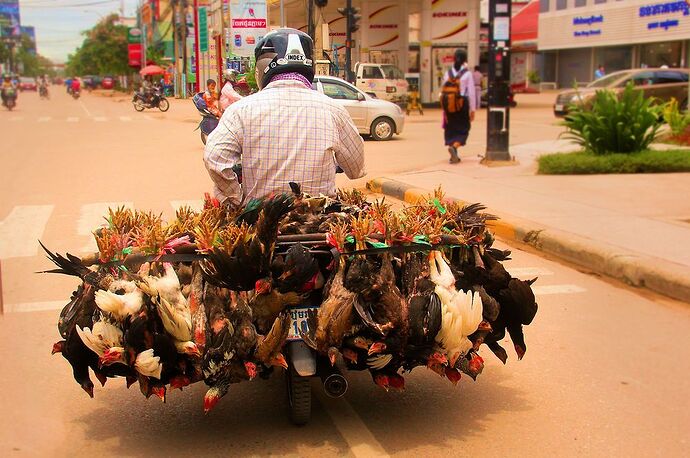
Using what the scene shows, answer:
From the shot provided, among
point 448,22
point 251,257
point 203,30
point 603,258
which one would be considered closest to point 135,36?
point 203,30

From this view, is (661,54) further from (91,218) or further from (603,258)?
(603,258)

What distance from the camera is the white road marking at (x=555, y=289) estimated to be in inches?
272

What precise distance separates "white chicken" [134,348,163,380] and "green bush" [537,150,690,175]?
34.0 ft

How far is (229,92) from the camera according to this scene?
5355 mm

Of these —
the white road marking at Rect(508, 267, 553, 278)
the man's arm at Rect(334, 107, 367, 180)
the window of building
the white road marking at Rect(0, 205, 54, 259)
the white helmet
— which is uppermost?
the window of building

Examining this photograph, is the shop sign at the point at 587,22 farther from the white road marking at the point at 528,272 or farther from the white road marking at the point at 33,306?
the white road marking at the point at 33,306

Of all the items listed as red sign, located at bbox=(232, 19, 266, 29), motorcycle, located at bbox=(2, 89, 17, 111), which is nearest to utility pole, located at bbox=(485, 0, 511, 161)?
red sign, located at bbox=(232, 19, 266, 29)

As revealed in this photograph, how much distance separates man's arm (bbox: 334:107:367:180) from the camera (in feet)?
14.9

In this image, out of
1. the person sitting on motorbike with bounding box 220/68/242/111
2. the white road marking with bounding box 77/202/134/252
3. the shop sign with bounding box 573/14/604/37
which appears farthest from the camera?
the shop sign with bounding box 573/14/604/37

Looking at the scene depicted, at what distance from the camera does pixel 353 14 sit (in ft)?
81.0

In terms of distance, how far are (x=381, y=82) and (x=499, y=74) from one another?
16961 millimetres

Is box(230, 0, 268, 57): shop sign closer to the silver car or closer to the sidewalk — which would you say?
the sidewalk

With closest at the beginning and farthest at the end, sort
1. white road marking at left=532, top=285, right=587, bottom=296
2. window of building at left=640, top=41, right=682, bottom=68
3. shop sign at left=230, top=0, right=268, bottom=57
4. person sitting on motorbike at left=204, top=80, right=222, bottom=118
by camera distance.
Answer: person sitting on motorbike at left=204, top=80, right=222, bottom=118, shop sign at left=230, top=0, right=268, bottom=57, white road marking at left=532, top=285, right=587, bottom=296, window of building at left=640, top=41, right=682, bottom=68

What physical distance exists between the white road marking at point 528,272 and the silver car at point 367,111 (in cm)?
1319
